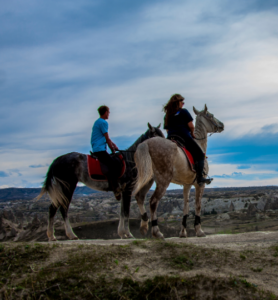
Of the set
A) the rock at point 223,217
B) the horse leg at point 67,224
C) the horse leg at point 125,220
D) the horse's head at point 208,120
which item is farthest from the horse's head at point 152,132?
the rock at point 223,217

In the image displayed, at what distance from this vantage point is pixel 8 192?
576ft

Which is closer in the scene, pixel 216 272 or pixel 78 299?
pixel 78 299

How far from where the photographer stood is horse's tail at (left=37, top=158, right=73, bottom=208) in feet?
37.3

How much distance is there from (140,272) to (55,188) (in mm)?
6241

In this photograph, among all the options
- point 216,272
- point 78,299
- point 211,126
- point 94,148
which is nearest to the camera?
point 78,299

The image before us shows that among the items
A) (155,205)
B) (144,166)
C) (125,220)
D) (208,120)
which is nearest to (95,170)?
(125,220)

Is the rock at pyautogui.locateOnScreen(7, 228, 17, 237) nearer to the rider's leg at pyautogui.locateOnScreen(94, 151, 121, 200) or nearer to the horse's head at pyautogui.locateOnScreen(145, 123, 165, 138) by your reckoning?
the rider's leg at pyautogui.locateOnScreen(94, 151, 121, 200)

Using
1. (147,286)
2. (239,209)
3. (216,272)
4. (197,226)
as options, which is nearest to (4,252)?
(147,286)

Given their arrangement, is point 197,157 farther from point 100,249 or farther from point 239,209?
point 239,209

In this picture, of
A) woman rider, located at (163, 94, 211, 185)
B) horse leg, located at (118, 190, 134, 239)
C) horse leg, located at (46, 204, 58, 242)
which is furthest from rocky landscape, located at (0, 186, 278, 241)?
woman rider, located at (163, 94, 211, 185)

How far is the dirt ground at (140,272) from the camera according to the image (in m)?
5.45

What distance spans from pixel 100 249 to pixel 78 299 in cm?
187

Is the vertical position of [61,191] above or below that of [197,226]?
above

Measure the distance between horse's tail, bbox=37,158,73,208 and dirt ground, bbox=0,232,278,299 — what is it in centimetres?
404
